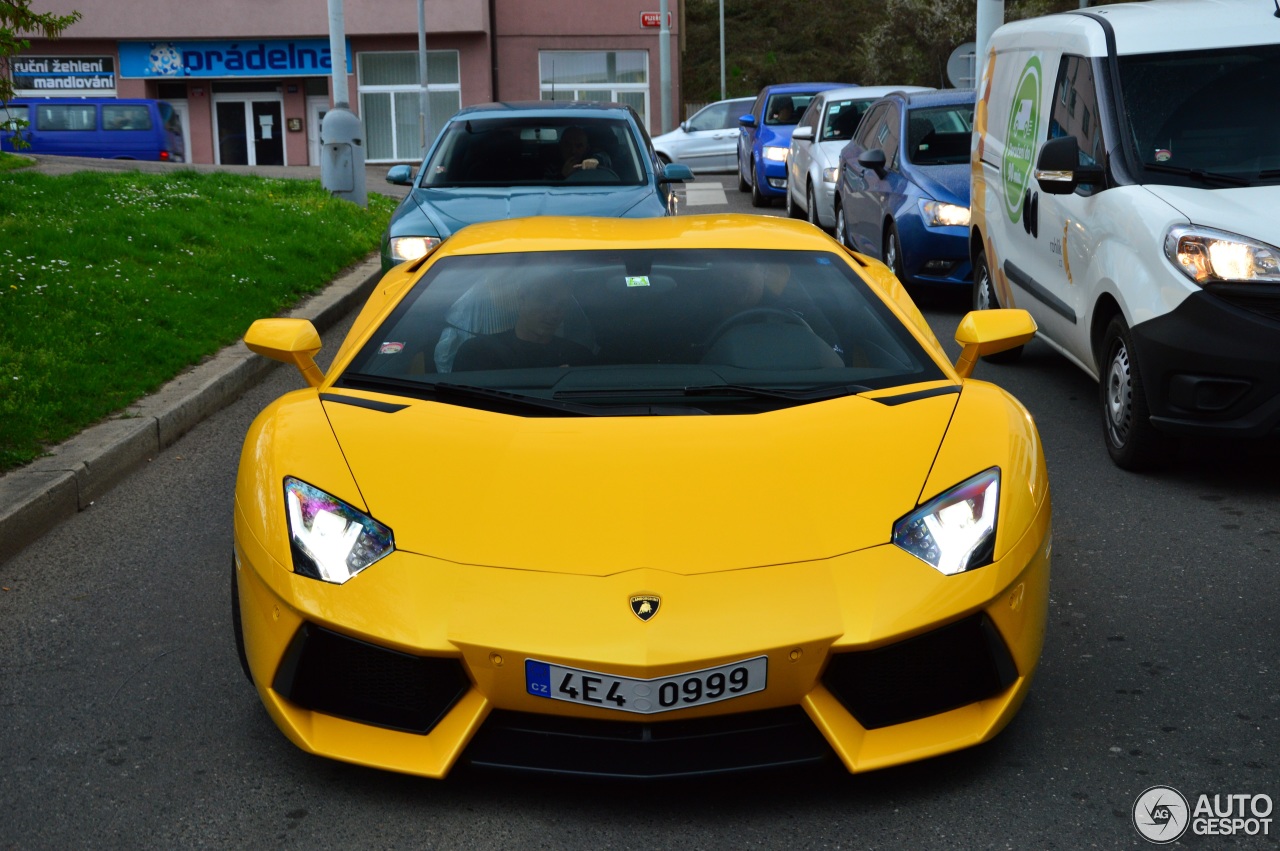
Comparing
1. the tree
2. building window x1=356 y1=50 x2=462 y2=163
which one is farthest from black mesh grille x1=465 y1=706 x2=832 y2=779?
building window x1=356 y1=50 x2=462 y2=163

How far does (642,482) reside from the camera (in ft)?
11.4

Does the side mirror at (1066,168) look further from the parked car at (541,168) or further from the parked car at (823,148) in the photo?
the parked car at (823,148)

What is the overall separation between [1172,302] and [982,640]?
122 inches

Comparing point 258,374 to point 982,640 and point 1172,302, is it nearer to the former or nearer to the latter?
point 1172,302

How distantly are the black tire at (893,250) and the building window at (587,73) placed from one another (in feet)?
98.2

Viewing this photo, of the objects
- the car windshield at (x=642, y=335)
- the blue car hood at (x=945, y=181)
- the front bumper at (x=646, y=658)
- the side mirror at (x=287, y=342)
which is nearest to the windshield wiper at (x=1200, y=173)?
the car windshield at (x=642, y=335)

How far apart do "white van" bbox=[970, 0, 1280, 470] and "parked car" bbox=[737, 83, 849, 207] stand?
12.0m

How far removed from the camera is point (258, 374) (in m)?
8.84

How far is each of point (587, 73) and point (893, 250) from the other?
101 feet

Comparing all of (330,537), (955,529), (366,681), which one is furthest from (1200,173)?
(366,681)

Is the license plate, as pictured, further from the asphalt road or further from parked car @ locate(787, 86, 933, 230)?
parked car @ locate(787, 86, 933, 230)

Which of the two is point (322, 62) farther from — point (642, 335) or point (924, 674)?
point (924, 674)

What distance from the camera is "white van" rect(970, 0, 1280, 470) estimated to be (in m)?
5.77

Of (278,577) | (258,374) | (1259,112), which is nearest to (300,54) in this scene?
(258,374)
